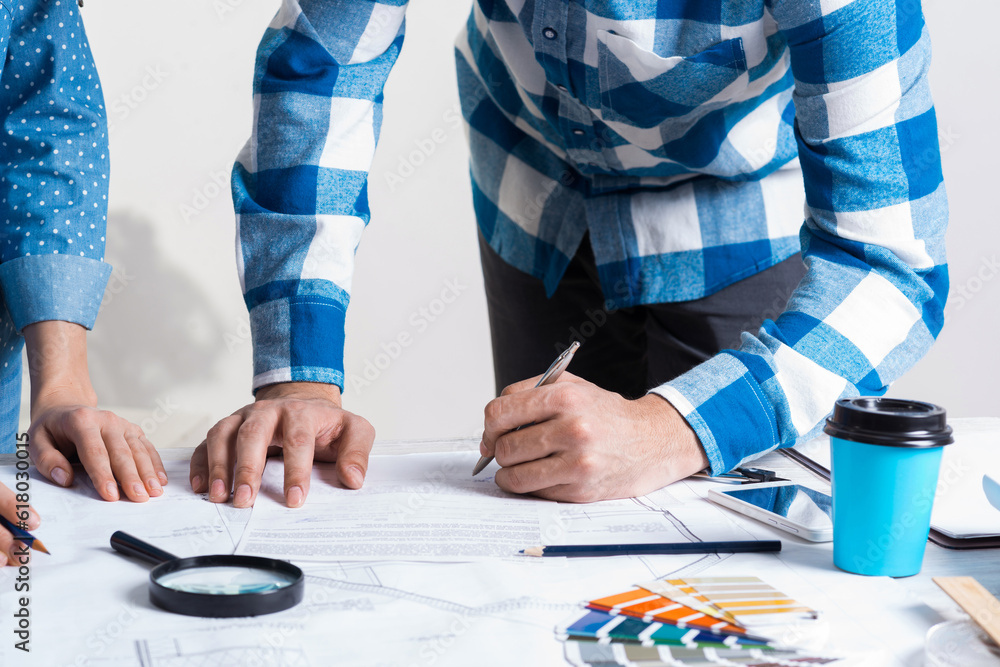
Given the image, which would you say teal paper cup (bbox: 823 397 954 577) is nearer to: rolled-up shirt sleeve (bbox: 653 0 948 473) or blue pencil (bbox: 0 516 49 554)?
rolled-up shirt sleeve (bbox: 653 0 948 473)

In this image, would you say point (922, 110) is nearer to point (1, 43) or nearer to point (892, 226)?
point (892, 226)

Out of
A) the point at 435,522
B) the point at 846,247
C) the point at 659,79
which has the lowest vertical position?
the point at 435,522

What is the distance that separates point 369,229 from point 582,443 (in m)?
1.41

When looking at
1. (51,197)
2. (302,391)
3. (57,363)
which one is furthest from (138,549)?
(51,197)

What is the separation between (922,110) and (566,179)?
1.69 ft

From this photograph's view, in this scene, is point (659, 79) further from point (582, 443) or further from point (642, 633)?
point (642, 633)

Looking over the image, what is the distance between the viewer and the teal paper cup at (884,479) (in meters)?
0.56

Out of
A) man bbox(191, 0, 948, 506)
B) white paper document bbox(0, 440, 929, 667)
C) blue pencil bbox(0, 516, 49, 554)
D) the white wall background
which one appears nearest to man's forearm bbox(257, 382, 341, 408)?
man bbox(191, 0, 948, 506)

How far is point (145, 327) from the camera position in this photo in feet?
6.65

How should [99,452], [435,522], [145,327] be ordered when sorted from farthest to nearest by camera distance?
[145,327] < [99,452] < [435,522]

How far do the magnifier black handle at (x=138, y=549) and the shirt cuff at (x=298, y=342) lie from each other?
351mm

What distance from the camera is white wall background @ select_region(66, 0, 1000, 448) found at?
1.94m

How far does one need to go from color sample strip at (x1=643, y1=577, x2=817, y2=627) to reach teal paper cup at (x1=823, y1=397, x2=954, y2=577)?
3.2 inches

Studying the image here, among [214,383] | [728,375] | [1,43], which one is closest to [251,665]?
[728,375]
